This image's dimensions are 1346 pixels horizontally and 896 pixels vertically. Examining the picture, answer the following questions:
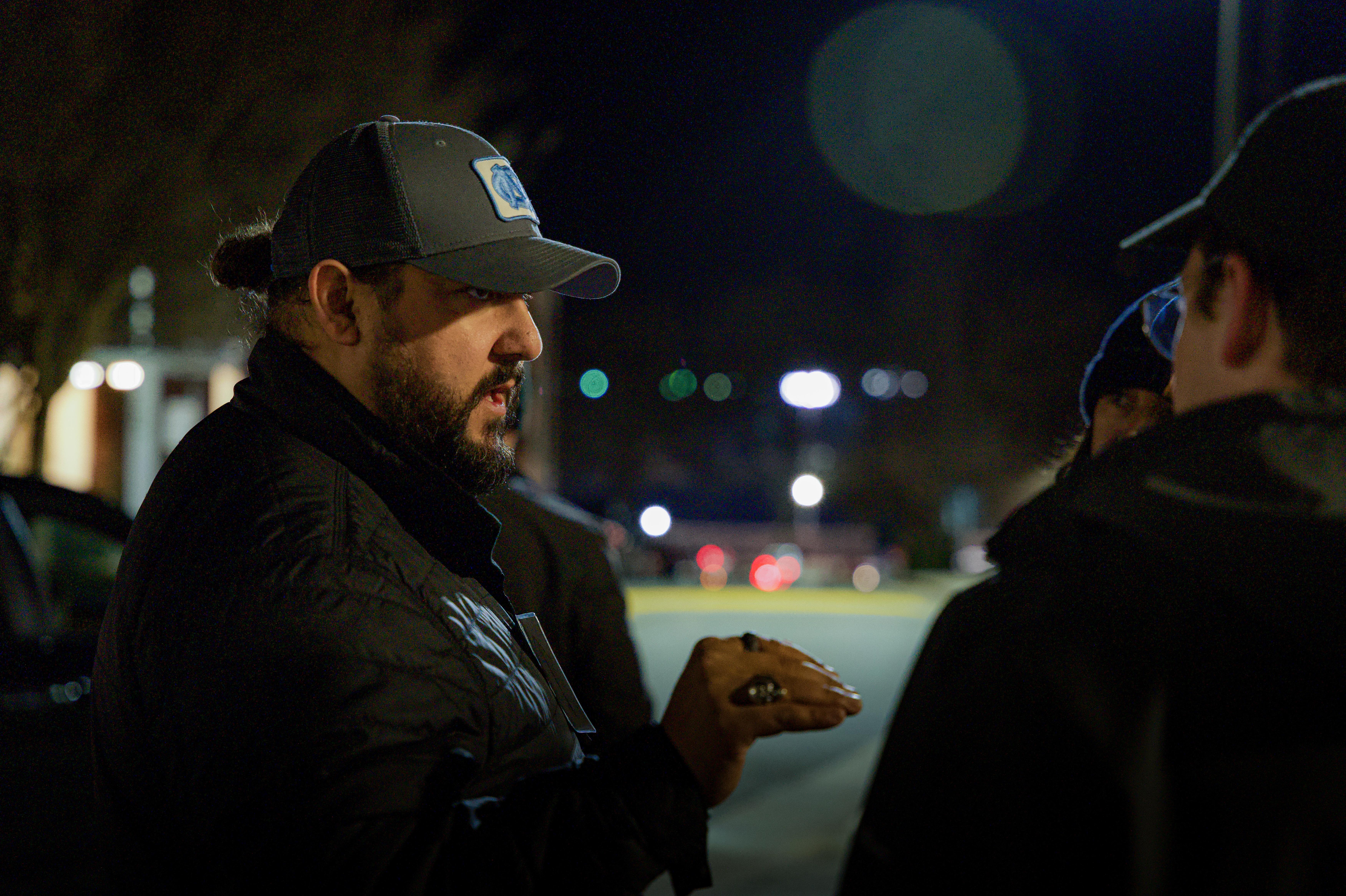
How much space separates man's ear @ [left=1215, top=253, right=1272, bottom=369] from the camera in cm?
122

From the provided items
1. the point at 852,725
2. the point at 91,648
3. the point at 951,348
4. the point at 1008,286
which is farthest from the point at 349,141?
the point at 951,348

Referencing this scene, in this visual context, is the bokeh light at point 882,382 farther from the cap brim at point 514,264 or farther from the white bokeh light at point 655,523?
the cap brim at point 514,264

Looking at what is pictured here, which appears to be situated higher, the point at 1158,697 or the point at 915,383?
the point at 1158,697

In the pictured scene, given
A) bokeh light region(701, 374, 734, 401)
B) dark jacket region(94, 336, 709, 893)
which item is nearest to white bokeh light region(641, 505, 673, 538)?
bokeh light region(701, 374, 734, 401)

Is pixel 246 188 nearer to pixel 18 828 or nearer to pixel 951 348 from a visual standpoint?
pixel 18 828

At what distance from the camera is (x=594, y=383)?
159 feet

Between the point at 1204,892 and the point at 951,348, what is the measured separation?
41.7 metres

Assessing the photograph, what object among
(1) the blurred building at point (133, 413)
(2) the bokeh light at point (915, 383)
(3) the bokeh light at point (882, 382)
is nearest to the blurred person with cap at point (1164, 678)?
(1) the blurred building at point (133, 413)

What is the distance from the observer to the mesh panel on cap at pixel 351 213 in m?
1.91

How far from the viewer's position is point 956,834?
1.08m

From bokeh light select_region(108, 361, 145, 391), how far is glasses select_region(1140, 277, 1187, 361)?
1368cm

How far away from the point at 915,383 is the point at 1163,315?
133ft

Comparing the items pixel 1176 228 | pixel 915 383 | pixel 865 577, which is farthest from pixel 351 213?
pixel 915 383

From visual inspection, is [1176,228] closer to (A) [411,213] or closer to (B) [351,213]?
(A) [411,213]
